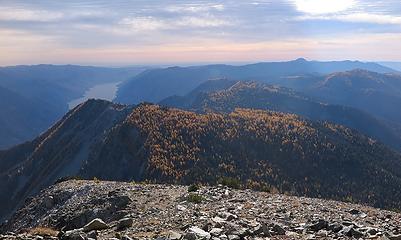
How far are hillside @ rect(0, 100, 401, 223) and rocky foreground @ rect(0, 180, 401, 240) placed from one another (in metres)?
48.9

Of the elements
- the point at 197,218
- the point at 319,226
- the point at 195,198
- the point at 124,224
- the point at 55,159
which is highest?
the point at 319,226

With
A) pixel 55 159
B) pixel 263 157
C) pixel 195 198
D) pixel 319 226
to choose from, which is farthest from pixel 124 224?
pixel 55 159

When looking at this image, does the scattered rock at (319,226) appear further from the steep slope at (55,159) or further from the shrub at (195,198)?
the steep slope at (55,159)

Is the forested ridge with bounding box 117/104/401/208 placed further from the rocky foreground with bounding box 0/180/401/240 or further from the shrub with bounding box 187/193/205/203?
the shrub with bounding box 187/193/205/203

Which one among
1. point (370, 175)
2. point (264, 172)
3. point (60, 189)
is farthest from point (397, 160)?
point (60, 189)

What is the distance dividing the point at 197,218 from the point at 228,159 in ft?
278

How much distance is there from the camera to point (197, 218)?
69.4 feet

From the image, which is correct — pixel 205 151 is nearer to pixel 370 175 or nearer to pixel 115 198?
pixel 370 175

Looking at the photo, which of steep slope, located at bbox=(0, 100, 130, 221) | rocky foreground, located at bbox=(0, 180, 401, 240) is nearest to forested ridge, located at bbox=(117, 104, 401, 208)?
steep slope, located at bbox=(0, 100, 130, 221)

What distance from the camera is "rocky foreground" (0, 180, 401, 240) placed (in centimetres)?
1711

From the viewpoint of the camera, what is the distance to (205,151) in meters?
108

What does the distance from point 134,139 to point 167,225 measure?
10466 cm

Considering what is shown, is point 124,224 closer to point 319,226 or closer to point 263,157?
point 319,226

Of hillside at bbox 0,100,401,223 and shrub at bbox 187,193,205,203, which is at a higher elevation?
shrub at bbox 187,193,205,203
